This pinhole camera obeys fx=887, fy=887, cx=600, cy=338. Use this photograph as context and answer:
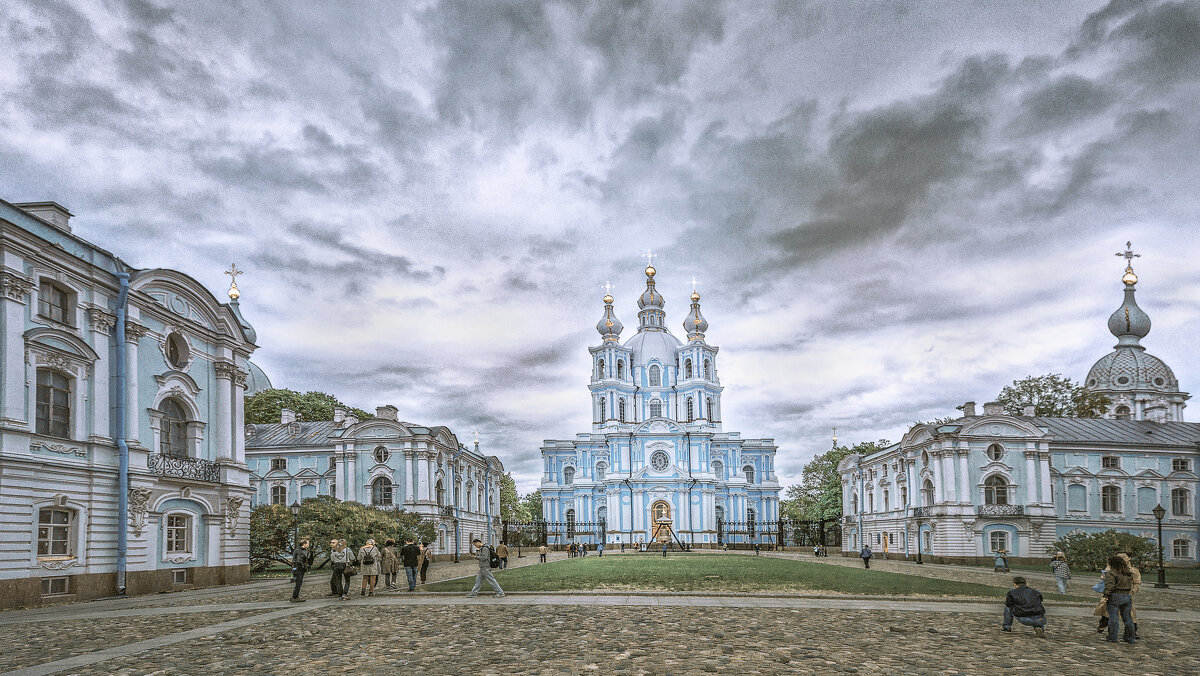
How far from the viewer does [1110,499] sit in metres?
50.4

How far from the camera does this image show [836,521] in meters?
79.2

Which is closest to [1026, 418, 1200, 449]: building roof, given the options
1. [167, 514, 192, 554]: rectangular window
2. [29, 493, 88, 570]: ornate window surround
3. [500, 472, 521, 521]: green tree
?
[167, 514, 192, 554]: rectangular window

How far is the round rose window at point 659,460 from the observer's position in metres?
83.9

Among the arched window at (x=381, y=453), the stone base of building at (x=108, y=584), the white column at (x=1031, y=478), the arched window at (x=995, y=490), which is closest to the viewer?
the stone base of building at (x=108, y=584)

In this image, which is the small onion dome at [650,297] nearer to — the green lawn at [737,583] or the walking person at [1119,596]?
the green lawn at [737,583]

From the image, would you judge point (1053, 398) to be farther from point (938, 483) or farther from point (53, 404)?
point (53, 404)

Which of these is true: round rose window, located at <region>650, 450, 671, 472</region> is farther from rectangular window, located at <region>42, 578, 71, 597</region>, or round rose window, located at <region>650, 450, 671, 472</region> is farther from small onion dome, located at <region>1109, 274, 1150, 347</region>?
rectangular window, located at <region>42, 578, 71, 597</region>

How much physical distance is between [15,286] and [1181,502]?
186ft

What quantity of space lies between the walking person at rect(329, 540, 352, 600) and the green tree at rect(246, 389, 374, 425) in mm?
47109

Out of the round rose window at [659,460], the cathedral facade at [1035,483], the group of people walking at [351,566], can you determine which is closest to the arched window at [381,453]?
the group of people walking at [351,566]

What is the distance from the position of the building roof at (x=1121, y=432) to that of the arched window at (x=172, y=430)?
1696 inches

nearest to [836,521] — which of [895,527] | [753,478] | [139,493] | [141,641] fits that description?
[753,478]

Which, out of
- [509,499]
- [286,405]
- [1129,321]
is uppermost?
[1129,321]

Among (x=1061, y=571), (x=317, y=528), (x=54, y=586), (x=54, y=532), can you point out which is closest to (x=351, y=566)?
(x=54, y=586)
